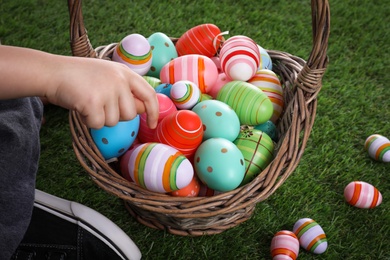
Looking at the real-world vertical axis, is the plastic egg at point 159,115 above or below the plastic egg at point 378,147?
above

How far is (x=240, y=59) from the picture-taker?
3.73ft

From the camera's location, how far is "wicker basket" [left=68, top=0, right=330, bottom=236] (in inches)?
35.8

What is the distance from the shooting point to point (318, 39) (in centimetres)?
95

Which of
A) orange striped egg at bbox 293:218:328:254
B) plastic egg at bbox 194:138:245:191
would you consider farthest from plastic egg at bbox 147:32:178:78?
orange striped egg at bbox 293:218:328:254

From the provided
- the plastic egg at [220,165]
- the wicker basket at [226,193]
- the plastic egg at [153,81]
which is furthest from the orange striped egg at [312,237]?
the plastic egg at [153,81]

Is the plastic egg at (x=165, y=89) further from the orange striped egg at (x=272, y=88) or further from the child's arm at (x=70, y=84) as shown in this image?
the child's arm at (x=70, y=84)

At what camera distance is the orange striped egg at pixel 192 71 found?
3.79 ft

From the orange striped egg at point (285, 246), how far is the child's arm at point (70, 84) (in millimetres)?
604

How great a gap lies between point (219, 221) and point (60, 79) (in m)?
0.62

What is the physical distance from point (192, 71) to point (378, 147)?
59 cm

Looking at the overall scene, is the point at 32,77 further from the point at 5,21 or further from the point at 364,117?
the point at 5,21

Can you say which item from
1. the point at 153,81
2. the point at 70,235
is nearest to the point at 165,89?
the point at 153,81

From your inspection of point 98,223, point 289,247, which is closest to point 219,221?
point 289,247

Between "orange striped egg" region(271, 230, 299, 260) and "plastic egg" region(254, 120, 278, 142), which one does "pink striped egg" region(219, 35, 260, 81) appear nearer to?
"plastic egg" region(254, 120, 278, 142)
